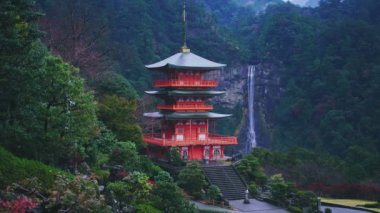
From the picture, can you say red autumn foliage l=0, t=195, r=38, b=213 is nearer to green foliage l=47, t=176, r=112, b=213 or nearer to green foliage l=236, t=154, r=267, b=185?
green foliage l=47, t=176, r=112, b=213

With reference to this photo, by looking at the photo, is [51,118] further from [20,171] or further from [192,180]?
[192,180]

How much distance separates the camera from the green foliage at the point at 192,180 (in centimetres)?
2606

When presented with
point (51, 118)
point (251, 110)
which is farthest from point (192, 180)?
point (251, 110)

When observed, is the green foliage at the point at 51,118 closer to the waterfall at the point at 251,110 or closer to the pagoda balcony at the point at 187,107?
the pagoda balcony at the point at 187,107

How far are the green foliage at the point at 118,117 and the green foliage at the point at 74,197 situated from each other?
1217 cm

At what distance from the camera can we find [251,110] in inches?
2657

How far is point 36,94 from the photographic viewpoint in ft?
58.4

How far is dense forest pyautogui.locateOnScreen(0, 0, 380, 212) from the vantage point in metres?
16.6

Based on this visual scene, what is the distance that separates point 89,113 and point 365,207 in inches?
648

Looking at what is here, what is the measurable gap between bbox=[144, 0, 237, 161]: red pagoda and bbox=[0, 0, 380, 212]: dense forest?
5.96 ft

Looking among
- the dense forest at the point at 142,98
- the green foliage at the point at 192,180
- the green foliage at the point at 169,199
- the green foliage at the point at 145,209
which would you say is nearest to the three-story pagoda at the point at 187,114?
the dense forest at the point at 142,98

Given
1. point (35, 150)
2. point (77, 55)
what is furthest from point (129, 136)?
point (35, 150)

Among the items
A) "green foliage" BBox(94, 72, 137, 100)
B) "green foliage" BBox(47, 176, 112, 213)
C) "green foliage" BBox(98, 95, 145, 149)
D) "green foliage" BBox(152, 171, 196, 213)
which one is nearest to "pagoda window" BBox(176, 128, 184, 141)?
"green foliage" BBox(94, 72, 137, 100)

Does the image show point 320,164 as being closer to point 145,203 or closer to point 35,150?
point 145,203
